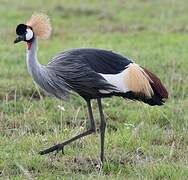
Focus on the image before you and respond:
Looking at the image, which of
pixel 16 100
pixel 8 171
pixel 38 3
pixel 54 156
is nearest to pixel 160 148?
pixel 54 156

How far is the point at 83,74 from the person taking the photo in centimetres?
499

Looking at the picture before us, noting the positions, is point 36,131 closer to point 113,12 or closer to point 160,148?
point 160,148

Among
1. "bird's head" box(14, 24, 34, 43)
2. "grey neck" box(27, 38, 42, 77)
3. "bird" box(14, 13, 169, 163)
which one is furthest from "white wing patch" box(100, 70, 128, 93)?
"bird's head" box(14, 24, 34, 43)

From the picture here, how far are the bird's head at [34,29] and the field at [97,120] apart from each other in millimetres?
907

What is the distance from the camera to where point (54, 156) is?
17.4ft

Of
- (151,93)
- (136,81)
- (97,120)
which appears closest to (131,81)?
(136,81)

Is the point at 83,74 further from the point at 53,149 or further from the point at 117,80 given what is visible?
the point at 53,149

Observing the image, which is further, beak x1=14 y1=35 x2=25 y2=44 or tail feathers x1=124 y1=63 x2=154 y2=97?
tail feathers x1=124 y1=63 x2=154 y2=97

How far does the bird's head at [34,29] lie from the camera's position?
496 centimetres

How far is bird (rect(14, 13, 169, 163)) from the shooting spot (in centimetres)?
496

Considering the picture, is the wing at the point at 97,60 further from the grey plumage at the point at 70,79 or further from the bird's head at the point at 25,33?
the bird's head at the point at 25,33

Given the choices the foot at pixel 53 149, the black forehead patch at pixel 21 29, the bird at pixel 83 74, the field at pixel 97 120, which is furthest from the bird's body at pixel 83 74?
the field at pixel 97 120

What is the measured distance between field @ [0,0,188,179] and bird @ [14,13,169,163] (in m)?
0.26

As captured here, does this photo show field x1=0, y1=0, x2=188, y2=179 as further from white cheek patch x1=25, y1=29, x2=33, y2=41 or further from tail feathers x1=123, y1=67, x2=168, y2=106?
white cheek patch x1=25, y1=29, x2=33, y2=41
